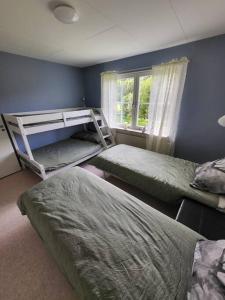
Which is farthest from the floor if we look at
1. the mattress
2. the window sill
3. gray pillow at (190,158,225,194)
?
the window sill

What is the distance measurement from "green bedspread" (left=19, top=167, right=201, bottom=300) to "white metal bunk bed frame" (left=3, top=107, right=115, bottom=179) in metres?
1.00

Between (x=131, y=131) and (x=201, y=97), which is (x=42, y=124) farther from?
(x=201, y=97)

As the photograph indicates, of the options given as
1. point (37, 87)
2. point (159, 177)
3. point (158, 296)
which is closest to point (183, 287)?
point (158, 296)

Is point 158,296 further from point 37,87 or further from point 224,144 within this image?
point 37,87

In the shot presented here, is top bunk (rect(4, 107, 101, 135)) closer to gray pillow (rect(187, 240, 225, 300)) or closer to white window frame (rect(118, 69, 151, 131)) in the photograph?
white window frame (rect(118, 69, 151, 131))

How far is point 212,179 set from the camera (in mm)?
1428

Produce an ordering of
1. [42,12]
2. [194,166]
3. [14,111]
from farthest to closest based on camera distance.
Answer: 1. [14,111]
2. [194,166]
3. [42,12]

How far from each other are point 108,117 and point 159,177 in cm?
216

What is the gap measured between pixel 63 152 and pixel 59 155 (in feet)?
0.49

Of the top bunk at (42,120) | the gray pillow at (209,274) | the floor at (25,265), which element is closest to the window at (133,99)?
the top bunk at (42,120)

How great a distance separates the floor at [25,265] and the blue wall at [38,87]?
5.98 ft

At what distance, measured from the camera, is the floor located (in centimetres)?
109

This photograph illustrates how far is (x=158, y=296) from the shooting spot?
2.25 feet

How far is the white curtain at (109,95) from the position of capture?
309 centimetres
